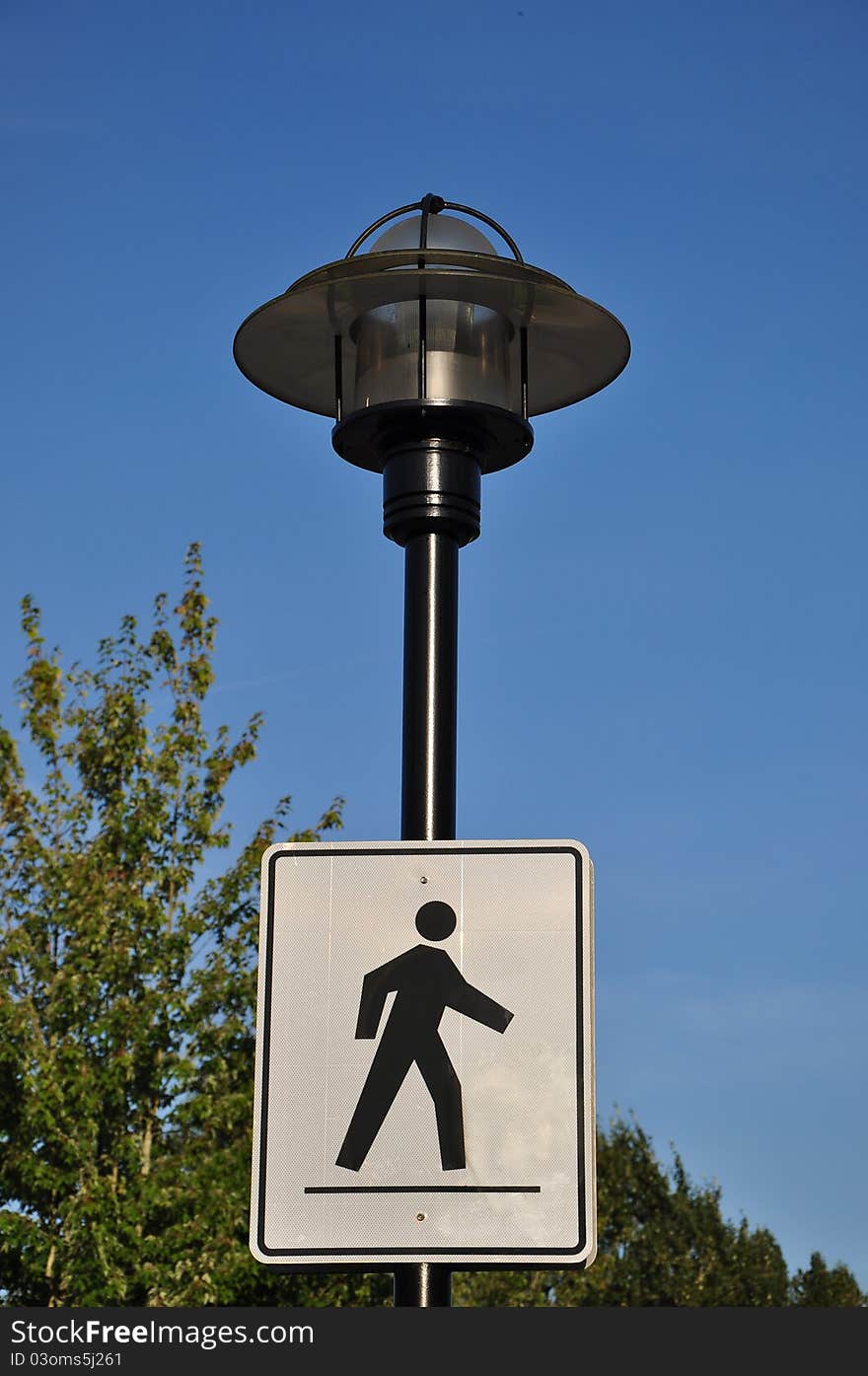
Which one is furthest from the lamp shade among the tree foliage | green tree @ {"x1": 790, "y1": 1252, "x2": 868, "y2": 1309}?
green tree @ {"x1": 790, "y1": 1252, "x2": 868, "y2": 1309}

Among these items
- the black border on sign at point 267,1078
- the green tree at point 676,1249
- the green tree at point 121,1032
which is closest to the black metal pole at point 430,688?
the black border on sign at point 267,1078

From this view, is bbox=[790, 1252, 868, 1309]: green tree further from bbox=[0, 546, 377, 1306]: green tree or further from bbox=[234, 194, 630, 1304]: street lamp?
bbox=[234, 194, 630, 1304]: street lamp

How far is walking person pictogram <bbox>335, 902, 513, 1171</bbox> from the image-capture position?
3.08 metres

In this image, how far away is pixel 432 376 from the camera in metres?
3.94

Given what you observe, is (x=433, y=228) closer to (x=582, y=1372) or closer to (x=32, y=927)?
(x=582, y=1372)

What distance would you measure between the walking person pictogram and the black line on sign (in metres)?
0.04

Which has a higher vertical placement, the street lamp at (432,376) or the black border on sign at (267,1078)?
the street lamp at (432,376)

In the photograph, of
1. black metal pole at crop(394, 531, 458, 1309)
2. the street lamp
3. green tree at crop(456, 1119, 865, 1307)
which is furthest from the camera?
green tree at crop(456, 1119, 865, 1307)

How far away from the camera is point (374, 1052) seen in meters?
3.15

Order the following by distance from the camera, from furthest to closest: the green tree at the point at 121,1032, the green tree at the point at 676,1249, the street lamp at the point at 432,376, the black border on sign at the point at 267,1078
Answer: the green tree at the point at 676,1249
the green tree at the point at 121,1032
the street lamp at the point at 432,376
the black border on sign at the point at 267,1078

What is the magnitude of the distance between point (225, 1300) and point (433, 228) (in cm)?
963

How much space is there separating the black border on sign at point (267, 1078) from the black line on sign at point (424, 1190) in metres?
0.10

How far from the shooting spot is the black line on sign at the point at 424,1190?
3025 mm

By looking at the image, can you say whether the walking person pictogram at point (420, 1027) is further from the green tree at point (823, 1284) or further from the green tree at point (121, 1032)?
the green tree at point (823, 1284)
